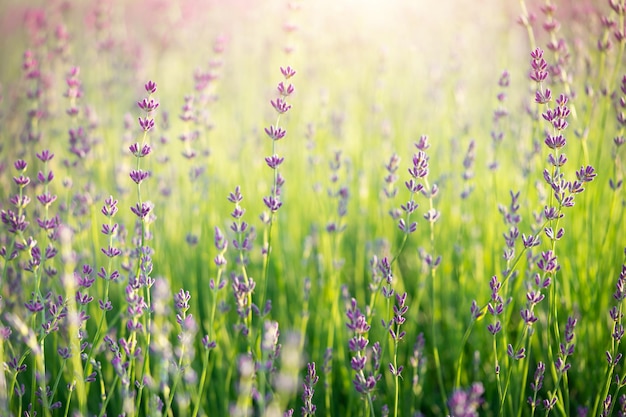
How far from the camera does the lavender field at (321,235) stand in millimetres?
1376

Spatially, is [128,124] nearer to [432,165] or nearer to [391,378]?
[391,378]

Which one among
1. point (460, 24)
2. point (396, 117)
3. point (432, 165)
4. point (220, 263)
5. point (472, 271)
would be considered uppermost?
point (460, 24)

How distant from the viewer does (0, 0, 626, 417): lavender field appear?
138cm

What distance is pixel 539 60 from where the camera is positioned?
1438 millimetres

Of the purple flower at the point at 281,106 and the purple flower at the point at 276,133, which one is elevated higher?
the purple flower at the point at 281,106

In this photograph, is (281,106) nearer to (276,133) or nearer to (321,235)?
(276,133)

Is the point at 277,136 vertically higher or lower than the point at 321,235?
higher

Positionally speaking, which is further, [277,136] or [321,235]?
[321,235]

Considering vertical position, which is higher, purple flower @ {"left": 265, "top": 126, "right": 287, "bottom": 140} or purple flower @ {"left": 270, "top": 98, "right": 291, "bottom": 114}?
purple flower @ {"left": 270, "top": 98, "right": 291, "bottom": 114}

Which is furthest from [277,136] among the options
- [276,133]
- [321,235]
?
[321,235]

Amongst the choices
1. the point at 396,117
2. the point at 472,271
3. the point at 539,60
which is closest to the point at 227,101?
the point at 396,117

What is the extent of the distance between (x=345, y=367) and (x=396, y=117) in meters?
2.13

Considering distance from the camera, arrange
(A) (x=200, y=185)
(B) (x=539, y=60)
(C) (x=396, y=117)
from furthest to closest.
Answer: (C) (x=396, y=117) < (A) (x=200, y=185) < (B) (x=539, y=60)

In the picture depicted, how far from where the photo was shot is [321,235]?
99.7 inches
